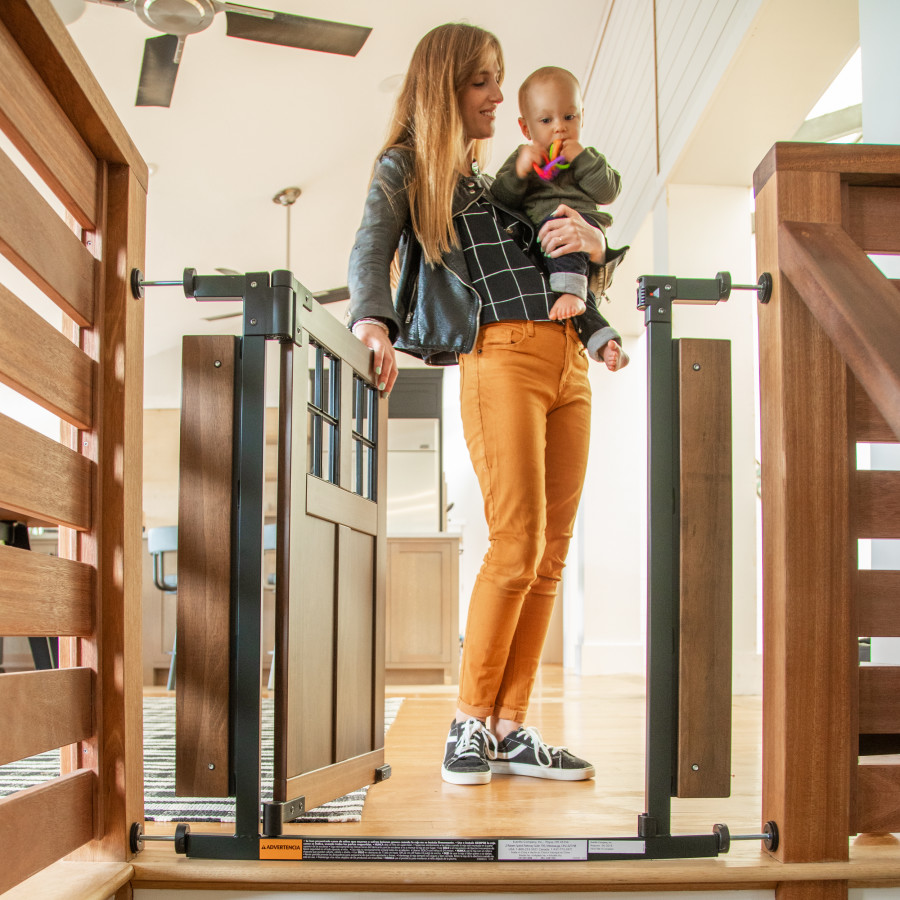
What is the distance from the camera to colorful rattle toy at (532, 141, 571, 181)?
1.57m

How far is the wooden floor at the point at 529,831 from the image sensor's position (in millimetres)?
1102

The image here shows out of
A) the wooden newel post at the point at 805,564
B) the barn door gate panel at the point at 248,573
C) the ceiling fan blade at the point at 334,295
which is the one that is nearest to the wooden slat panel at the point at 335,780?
the barn door gate panel at the point at 248,573

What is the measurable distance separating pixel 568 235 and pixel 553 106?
0.26 m

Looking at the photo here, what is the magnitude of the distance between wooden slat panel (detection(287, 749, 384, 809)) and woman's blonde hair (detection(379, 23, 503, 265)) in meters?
0.85

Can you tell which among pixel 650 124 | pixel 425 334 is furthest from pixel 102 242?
pixel 650 124

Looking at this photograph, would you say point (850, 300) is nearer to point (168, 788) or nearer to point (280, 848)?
point (280, 848)

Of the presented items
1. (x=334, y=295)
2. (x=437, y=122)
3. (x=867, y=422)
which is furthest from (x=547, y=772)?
(x=334, y=295)

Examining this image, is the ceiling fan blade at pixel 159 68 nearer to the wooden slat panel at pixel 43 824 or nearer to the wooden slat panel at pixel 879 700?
the wooden slat panel at pixel 43 824

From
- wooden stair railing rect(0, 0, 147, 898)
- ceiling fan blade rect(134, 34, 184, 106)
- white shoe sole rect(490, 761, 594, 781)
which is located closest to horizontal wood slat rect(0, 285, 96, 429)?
wooden stair railing rect(0, 0, 147, 898)

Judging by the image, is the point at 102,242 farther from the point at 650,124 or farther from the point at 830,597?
the point at 650,124

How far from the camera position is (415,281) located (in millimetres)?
1631

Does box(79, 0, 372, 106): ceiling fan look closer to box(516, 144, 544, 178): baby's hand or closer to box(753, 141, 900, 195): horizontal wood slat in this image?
box(516, 144, 544, 178): baby's hand

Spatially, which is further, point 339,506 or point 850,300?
point 339,506

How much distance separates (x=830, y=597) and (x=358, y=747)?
0.76 metres
